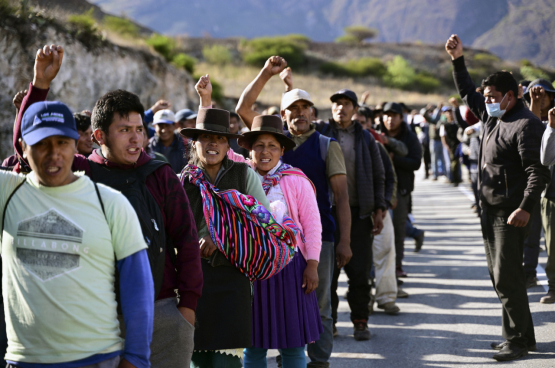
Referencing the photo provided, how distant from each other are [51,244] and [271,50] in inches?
2541

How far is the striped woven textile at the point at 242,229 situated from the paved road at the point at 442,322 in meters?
2.01

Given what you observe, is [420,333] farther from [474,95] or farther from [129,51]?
[129,51]

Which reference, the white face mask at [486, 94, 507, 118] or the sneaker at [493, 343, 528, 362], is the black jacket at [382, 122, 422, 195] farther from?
the sneaker at [493, 343, 528, 362]

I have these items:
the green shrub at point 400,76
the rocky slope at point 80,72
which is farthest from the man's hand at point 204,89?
the green shrub at point 400,76

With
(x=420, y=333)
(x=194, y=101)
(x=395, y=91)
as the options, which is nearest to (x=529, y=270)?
(x=420, y=333)

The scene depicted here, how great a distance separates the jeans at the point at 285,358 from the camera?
4.40m

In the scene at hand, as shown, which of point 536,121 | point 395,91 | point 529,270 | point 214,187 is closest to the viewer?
point 214,187

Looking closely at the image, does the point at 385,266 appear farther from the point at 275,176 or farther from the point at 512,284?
the point at 275,176

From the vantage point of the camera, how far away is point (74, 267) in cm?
258

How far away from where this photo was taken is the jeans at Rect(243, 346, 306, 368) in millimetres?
4398

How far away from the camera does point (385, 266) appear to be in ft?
24.3

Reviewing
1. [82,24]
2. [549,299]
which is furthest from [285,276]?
[82,24]

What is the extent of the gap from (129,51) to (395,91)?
46651 millimetres

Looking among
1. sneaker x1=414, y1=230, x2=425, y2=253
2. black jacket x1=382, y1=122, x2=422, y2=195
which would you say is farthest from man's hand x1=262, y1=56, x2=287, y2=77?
sneaker x1=414, y1=230, x2=425, y2=253
